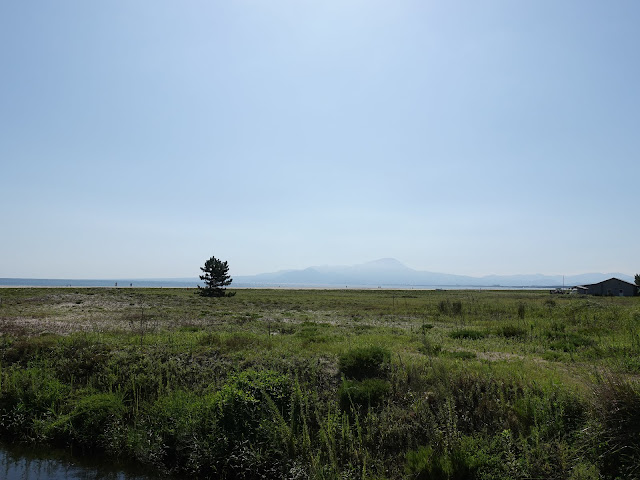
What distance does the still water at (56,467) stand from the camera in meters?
8.28

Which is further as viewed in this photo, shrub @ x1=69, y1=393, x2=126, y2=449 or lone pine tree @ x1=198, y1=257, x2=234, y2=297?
lone pine tree @ x1=198, y1=257, x2=234, y2=297

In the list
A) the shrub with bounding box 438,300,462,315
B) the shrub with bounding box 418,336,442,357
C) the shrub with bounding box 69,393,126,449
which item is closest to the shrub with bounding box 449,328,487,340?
the shrub with bounding box 418,336,442,357

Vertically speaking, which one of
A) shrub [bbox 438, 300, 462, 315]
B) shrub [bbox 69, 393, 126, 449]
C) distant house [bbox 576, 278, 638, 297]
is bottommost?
distant house [bbox 576, 278, 638, 297]

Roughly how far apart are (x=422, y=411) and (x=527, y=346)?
905 centimetres

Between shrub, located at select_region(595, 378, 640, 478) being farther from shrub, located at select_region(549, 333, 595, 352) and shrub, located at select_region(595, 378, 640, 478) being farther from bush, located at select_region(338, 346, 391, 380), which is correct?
shrub, located at select_region(549, 333, 595, 352)

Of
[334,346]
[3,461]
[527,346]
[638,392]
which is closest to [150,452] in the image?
[3,461]

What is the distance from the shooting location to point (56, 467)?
8711 millimetres

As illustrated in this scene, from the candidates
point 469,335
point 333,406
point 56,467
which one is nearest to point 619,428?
point 333,406

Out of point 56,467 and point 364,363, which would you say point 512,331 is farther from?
point 56,467

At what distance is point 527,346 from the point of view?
1535cm

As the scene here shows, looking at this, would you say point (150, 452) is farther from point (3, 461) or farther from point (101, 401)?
point (3, 461)

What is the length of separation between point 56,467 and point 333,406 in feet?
22.5

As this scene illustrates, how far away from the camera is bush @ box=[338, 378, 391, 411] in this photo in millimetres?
9727

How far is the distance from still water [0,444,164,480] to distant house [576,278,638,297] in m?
101
